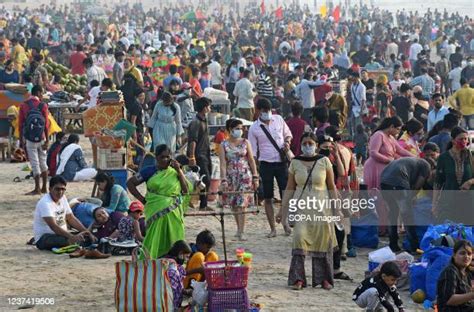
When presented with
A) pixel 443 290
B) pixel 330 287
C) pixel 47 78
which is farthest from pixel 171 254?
pixel 47 78

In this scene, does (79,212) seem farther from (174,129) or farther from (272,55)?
(272,55)

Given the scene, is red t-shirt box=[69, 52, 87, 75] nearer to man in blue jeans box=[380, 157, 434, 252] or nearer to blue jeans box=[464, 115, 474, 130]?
blue jeans box=[464, 115, 474, 130]

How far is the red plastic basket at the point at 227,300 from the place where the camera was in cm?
1005

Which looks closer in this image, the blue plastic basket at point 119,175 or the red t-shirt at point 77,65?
the blue plastic basket at point 119,175

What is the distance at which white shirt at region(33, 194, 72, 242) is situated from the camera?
43.5ft

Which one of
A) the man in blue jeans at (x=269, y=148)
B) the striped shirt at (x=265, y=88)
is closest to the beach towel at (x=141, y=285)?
the man in blue jeans at (x=269, y=148)

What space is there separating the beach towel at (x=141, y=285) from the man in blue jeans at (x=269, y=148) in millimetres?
4071

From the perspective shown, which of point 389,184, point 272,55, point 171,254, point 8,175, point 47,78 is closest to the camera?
point 171,254

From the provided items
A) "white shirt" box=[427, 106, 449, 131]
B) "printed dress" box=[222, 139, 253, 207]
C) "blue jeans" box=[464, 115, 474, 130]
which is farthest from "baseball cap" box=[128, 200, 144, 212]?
"blue jeans" box=[464, 115, 474, 130]

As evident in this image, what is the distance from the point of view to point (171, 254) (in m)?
11.4

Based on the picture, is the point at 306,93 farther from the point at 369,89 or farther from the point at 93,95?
the point at 93,95

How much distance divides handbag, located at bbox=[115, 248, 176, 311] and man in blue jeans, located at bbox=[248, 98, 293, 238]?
4069 millimetres

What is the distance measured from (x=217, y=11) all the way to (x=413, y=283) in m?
76.4

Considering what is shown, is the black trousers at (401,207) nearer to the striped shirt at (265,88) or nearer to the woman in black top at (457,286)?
the woman in black top at (457,286)
